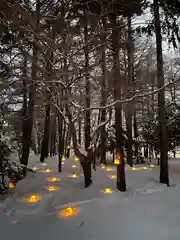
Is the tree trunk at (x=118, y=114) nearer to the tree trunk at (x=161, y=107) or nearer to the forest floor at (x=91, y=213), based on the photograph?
the forest floor at (x=91, y=213)

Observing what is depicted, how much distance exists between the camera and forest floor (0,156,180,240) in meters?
3.55

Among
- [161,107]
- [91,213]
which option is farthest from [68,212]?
[161,107]

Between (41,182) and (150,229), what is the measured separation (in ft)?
15.4

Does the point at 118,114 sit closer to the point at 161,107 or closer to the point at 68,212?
the point at 161,107

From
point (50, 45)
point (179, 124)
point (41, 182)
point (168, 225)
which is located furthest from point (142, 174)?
point (50, 45)

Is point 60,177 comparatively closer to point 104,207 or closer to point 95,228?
point 104,207

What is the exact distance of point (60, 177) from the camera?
7.97 meters

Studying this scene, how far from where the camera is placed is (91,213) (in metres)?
4.41

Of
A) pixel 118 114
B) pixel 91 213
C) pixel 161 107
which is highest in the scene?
pixel 161 107

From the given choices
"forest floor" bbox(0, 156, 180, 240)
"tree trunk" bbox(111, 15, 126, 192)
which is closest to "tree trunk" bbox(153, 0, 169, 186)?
"forest floor" bbox(0, 156, 180, 240)

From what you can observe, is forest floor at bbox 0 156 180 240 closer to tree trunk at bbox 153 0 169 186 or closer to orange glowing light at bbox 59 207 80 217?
orange glowing light at bbox 59 207 80 217

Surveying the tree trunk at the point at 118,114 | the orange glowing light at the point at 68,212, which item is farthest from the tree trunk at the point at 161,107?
the orange glowing light at the point at 68,212

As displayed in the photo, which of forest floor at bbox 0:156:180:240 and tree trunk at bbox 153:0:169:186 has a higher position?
tree trunk at bbox 153:0:169:186

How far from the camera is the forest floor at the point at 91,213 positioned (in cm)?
355
